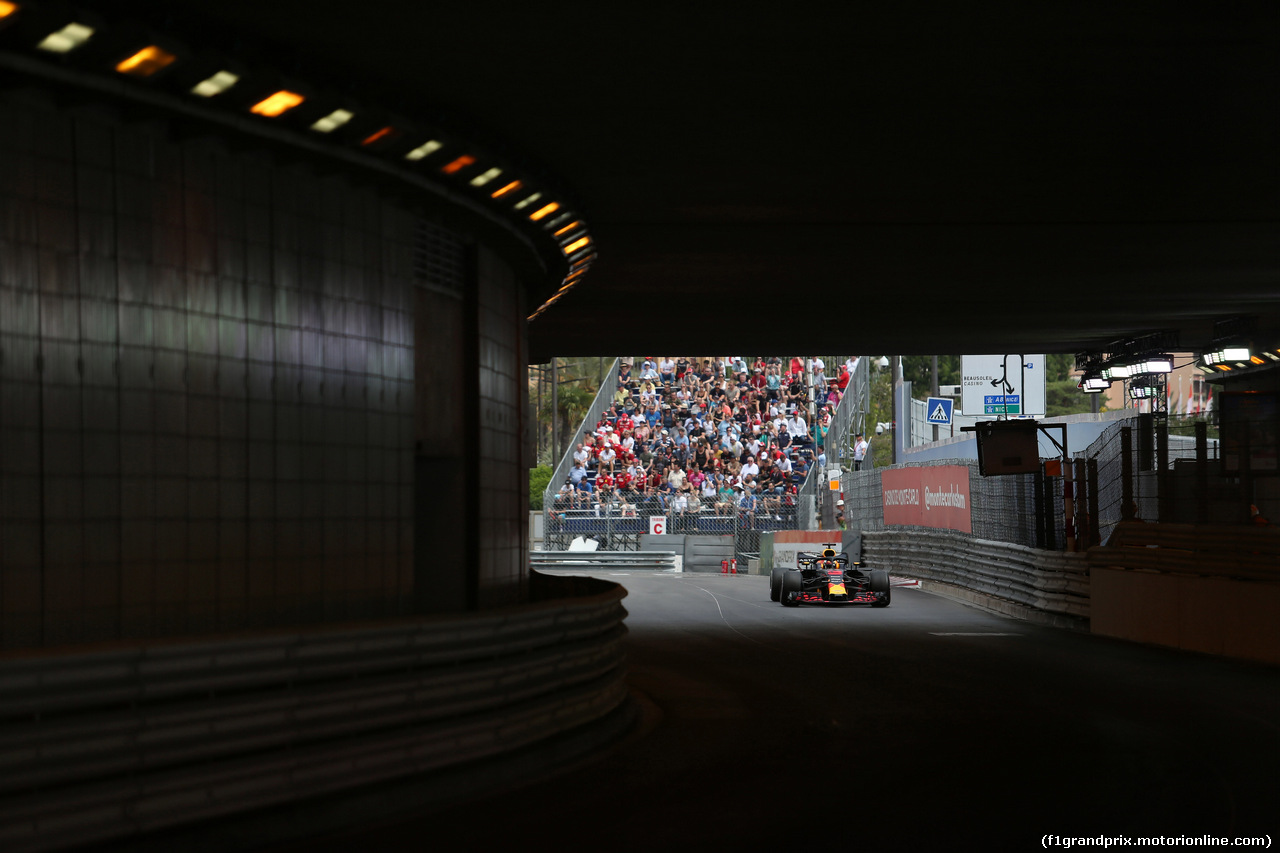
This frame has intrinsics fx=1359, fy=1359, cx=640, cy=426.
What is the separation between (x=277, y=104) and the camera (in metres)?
8.84

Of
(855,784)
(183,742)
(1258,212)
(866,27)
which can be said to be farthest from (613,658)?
(1258,212)

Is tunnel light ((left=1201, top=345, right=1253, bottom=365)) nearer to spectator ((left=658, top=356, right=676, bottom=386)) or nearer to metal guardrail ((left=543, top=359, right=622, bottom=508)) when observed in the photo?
metal guardrail ((left=543, top=359, right=622, bottom=508))

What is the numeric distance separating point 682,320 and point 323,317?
1283 centimetres

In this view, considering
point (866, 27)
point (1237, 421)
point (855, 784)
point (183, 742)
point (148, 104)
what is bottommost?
point (855, 784)

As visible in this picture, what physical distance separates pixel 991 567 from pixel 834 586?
3.19 m

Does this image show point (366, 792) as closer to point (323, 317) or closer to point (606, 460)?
point (323, 317)

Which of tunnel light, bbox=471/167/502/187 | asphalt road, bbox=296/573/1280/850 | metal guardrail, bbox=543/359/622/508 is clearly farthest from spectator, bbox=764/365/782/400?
tunnel light, bbox=471/167/502/187

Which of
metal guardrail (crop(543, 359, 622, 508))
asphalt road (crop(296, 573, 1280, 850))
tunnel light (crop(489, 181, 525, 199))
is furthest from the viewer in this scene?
metal guardrail (crop(543, 359, 622, 508))

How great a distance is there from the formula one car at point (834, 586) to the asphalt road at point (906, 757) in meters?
7.23

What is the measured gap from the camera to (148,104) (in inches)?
320

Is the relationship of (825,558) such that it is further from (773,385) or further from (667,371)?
(667,371)

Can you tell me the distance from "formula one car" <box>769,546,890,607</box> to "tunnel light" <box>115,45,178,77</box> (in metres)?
19.8

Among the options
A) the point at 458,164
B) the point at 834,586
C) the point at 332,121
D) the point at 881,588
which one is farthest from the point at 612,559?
the point at 332,121

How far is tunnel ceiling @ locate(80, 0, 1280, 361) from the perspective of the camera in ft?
27.3
